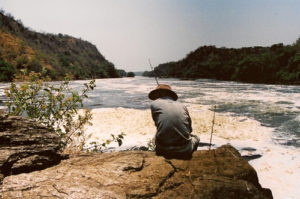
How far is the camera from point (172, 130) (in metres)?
3.94

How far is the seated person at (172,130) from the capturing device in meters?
3.94

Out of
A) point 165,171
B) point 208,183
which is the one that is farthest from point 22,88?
→ point 208,183

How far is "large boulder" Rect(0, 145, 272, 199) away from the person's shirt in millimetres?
376

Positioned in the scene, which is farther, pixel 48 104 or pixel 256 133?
pixel 256 133

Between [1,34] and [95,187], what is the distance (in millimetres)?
73091

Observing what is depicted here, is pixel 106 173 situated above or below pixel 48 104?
below

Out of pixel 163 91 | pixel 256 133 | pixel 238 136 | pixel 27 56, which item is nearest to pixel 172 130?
pixel 163 91

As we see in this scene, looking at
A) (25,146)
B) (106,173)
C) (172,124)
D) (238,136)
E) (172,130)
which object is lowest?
(238,136)

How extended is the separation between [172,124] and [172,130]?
11 centimetres

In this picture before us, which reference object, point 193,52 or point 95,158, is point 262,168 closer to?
point 95,158

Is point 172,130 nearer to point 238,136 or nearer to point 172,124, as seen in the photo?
point 172,124

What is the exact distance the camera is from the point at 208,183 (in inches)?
136

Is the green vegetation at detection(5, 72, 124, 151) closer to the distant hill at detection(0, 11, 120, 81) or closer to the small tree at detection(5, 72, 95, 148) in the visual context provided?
the small tree at detection(5, 72, 95, 148)

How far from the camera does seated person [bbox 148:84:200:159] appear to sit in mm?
3941
